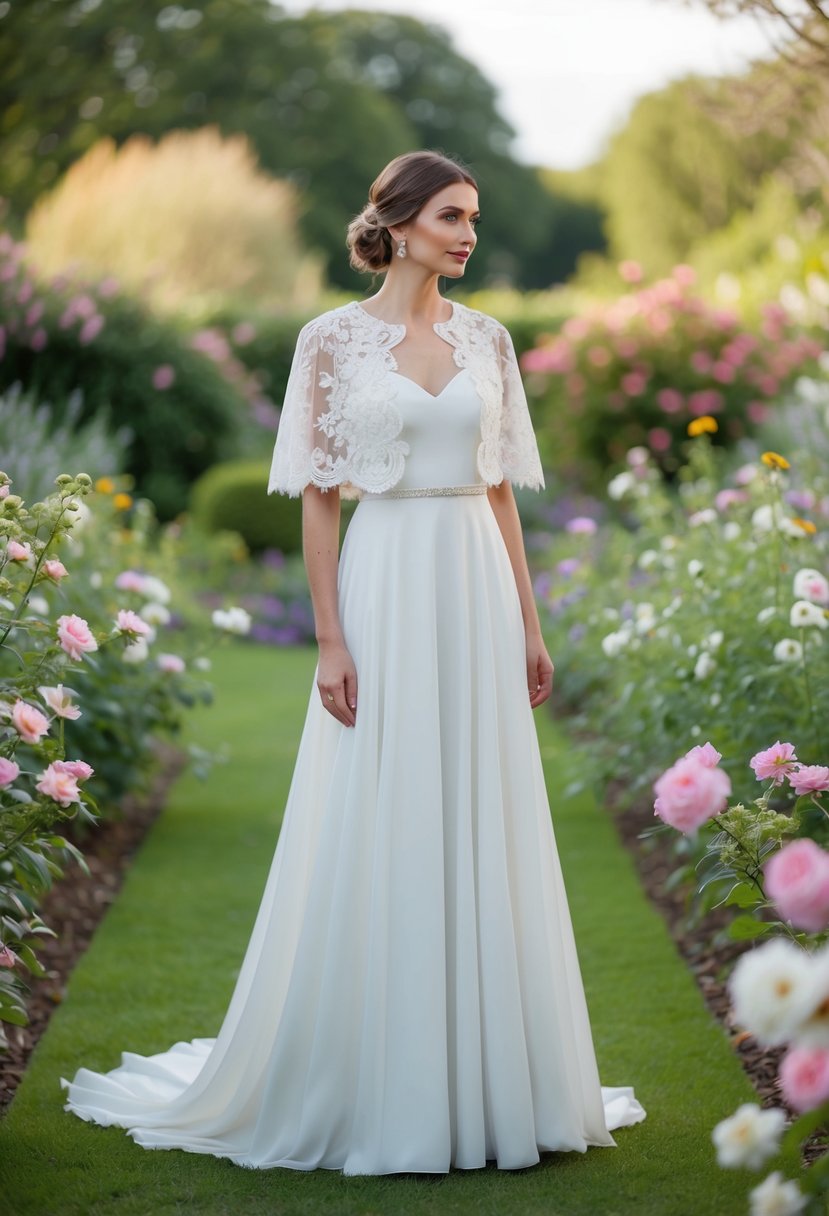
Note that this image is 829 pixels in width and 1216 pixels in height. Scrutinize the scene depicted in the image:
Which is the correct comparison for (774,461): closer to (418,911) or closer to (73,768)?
(418,911)

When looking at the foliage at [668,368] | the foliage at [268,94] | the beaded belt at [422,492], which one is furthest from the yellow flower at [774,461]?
the foliage at [268,94]

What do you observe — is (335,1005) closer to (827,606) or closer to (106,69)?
(827,606)

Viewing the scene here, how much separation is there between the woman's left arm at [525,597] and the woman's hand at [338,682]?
42cm

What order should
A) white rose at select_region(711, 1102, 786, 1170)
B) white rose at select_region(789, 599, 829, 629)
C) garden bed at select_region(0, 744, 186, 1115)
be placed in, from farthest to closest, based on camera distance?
garden bed at select_region(0, 744, 186, 1115) → white rose at select_region(789, 599, 829, 629) → white rose at select_region(711, 1102, 786, 1170)

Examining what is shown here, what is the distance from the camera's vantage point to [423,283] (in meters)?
3.09

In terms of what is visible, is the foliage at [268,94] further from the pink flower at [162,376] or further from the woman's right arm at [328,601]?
the woman's right arm at [328,601]

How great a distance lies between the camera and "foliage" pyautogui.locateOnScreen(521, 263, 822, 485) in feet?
38.9

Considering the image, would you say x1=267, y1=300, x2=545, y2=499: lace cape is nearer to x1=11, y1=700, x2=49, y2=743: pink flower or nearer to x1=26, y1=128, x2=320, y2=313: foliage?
x1=11, y1=700, x2=49, y2=743: pink flower

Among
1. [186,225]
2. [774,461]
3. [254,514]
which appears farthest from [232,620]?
[186,225]

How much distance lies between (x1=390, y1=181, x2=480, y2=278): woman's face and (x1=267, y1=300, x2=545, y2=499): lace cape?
0.49 ft

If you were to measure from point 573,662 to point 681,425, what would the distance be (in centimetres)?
600

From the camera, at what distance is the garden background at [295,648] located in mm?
2867

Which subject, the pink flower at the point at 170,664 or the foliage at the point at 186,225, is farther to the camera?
the foliage at the point at 186,225

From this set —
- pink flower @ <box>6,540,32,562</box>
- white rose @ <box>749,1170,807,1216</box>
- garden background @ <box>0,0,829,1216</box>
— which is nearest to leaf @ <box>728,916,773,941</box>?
garden background @ <box>0,0,829,1216</box>
